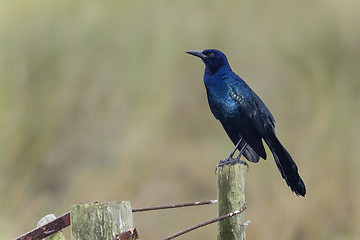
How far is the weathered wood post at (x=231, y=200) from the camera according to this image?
350cm

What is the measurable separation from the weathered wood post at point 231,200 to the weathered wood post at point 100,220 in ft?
2.53

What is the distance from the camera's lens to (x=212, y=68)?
4879 mm

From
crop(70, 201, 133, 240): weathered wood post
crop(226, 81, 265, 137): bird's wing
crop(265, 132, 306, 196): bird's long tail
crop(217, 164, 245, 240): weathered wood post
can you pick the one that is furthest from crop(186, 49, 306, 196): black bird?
crop(70, 201, 133, 240): weathered wood post

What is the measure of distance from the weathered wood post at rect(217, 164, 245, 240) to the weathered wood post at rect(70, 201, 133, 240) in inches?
30.4

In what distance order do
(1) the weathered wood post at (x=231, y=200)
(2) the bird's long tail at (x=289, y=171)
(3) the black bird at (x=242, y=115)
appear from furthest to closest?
(3) the black bird at (x=242, y=115), (2) the bird's long tail at (x=289, y=171), (1) the weathered wood post at (x=231, y=200)

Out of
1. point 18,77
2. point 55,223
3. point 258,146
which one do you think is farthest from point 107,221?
point 18,77

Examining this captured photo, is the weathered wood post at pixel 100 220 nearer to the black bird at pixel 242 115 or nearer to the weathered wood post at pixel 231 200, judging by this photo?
the weathered wood post at pixel 231 200

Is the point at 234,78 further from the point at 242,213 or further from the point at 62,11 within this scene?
the point at 62,11

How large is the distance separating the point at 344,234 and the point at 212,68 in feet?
11.2

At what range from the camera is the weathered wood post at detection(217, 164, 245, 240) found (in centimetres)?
350

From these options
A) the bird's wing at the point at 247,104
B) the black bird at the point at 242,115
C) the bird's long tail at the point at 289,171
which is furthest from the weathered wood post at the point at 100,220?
the bird's wing at the point at 247,104

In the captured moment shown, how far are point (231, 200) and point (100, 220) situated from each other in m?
0.90

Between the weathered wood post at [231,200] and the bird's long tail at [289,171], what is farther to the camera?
the bird's long tail at [289,171]

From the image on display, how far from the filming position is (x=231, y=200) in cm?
349
